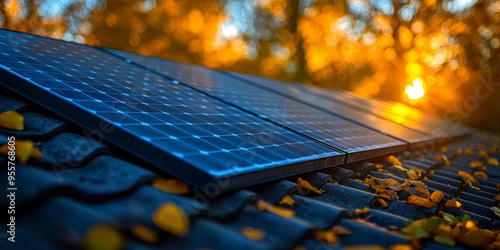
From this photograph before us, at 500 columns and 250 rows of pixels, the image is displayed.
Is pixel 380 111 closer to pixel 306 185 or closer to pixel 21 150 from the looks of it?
pixel 306 185

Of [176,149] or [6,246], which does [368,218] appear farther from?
[6,246]

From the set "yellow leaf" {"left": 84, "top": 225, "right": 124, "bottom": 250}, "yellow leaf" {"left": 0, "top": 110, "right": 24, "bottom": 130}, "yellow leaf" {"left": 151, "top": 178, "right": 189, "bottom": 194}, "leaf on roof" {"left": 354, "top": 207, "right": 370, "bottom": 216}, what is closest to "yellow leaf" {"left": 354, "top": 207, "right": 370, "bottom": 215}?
"leaf on roof" {"left": 354, "top": 207, "right": 370, "bottom": 216}

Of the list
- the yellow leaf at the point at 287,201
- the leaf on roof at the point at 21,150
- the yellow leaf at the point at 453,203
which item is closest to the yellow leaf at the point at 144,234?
the leaf on roof at the point at 21,150

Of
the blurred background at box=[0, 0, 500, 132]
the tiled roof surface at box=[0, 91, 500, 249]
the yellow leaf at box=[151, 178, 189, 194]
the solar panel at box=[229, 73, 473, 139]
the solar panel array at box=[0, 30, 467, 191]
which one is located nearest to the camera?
the tiled roof surface at box=[0, 91, 500, 249]

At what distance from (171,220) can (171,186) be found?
37 centimetres

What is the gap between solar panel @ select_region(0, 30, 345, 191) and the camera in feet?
6.41

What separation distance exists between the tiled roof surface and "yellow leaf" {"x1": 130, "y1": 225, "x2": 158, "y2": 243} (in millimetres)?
16

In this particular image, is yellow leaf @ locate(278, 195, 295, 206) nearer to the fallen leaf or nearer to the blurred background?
the fallen leaf

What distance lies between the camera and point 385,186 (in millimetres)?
2844

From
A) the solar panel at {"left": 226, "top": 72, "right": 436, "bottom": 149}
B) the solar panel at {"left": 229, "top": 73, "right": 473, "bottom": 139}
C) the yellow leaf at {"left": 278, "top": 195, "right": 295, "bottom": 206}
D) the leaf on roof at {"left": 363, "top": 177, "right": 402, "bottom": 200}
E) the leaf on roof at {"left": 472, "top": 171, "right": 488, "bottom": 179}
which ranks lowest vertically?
the yellow leaf at {"left": 278, "top": 195, "right": 295, "bottom": 206}

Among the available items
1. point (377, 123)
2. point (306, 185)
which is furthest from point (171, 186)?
point (377, 123)

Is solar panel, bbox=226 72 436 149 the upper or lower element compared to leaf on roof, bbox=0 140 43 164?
upper

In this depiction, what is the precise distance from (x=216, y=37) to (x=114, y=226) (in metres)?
27.5

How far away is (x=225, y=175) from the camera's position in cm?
184
